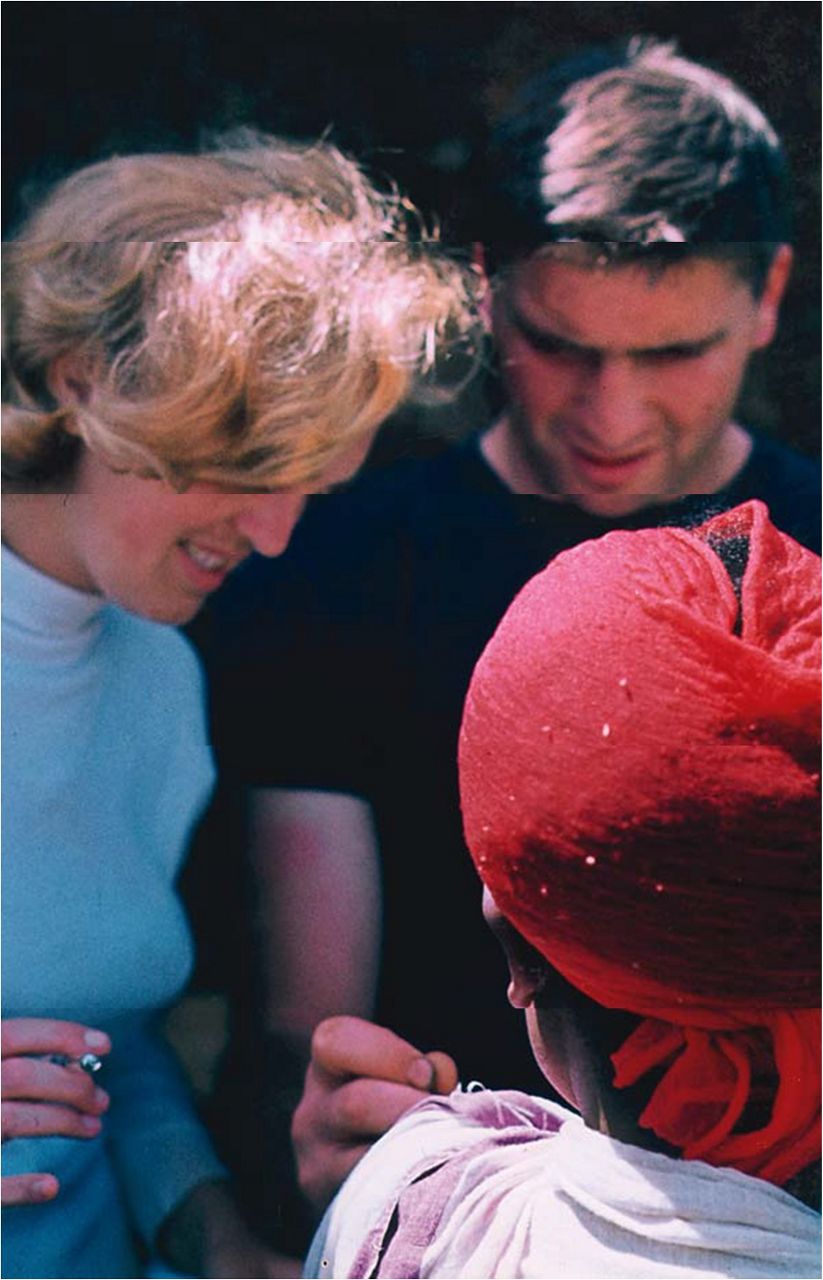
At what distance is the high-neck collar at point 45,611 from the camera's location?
234cm

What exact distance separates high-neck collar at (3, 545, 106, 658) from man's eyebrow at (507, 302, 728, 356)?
74 cm

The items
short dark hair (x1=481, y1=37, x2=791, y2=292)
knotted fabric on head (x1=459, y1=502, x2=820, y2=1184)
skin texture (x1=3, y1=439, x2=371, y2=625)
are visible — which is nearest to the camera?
knotted fabric on head (x1=459, y1=502, x2=820, y2=1184)

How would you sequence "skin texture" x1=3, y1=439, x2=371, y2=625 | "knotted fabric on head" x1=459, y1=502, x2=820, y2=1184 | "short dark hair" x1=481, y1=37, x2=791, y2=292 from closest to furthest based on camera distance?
"knotted fabric on head" x1=459, y1=502, x2=820, y2=1184
"short dark hair" x1=481, y1=37, x2=791, y2=292
"skin texture" x1=3, y1=439, x2=371, y2=625

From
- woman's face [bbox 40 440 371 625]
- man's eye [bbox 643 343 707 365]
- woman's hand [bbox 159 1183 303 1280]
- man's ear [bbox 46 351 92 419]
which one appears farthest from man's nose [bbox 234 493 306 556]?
woman's hand [bbox 159 1183 303 1280]

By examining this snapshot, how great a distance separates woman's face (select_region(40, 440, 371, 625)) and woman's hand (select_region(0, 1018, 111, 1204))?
0.65m

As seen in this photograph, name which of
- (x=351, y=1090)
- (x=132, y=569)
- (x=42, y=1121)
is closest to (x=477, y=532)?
(x=132, y=569)

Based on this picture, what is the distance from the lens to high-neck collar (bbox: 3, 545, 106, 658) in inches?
92.0

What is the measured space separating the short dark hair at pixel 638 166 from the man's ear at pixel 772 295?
0.02 metres

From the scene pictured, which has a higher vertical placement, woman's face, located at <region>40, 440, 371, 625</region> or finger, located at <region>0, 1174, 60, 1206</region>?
woman's face, located at <region>40, 440, 371, 625</region>

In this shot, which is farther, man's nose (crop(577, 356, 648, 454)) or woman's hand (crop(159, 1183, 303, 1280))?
woman's hand (crop(159, 1183, 303, 1280))

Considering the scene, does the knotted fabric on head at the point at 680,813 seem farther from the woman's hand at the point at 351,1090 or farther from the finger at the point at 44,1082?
the finger at the point at 44,1082

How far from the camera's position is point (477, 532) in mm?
2262

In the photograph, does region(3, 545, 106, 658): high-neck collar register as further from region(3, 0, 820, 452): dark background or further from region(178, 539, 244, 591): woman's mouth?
region(3, 0, 820, 452): dark background

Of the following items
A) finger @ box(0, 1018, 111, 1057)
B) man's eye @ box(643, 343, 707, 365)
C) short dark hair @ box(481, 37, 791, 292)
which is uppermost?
short dark hair @ box(481, 37, 791, 292)
